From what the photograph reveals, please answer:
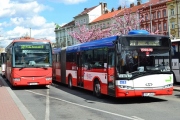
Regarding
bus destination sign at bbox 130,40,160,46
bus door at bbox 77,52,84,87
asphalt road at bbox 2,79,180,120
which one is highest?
bus destination sign at bbox 130,40,160,46

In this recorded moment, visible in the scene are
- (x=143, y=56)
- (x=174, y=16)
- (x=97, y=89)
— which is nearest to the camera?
A: (x=143, y=56)

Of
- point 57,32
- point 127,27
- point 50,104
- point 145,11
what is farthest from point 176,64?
point 57,32

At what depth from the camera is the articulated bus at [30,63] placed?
1925 cm

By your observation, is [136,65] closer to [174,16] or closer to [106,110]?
[106,110]

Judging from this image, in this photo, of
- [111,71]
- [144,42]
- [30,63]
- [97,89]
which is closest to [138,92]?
[111,71]

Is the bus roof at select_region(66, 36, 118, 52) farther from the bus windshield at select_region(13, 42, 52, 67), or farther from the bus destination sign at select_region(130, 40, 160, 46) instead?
the bus windshield at select_region(13, 42, 52, 67)

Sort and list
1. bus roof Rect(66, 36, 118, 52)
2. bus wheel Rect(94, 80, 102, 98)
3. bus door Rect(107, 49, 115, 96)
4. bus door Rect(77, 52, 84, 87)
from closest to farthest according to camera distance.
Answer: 1. bus door Rect(107, 49, 115, 96)
2. bus roof Rect(66, 36, 118, 52)
3. bus wheel Rect(94, 80, 102, 98)
4. bus door Rect(77, 52, 84, 87)

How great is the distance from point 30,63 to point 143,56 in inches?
349

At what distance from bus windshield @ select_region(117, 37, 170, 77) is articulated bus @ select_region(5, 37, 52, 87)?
8160 mm

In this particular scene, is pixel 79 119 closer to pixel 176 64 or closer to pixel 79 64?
pixel 79 64

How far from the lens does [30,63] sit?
1936 centimetres

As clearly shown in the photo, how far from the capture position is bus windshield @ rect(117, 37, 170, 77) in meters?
12.5

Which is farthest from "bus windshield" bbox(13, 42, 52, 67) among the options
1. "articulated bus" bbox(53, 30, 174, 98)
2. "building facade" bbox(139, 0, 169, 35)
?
"building facade" bbox(139, 0, 169, 35)

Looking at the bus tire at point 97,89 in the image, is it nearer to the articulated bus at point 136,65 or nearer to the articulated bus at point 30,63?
the articulated bus at point 136,65
